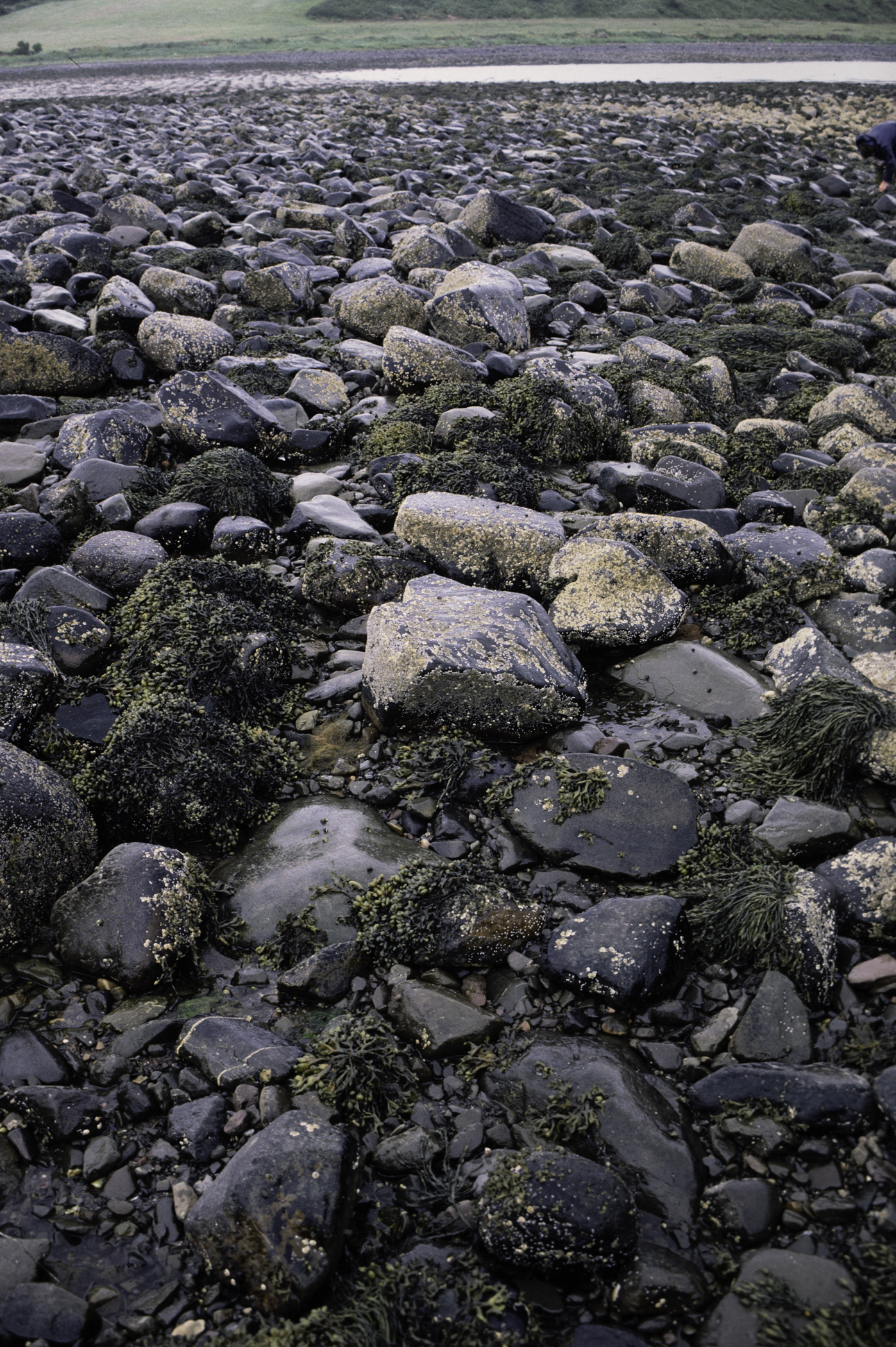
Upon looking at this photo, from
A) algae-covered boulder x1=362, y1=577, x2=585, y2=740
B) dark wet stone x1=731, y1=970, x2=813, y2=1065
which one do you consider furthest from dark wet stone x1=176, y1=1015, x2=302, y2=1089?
algae-covered boulder x1=362, y1=577, x2=585, y2=740

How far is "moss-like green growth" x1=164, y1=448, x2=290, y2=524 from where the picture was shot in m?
6.79

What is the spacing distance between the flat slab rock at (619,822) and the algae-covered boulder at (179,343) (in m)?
6.63

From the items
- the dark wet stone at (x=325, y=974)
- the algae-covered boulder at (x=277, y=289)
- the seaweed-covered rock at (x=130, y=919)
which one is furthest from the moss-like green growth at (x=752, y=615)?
the algae-covered boulder at (x=277, y=289)

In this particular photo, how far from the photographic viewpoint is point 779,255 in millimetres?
13195

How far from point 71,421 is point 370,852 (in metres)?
5.27

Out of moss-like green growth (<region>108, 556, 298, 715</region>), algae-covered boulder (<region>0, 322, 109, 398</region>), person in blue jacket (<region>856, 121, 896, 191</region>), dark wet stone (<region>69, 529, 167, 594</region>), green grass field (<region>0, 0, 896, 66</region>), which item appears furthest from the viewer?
green grass field (<region>0, 0, 896, 66</region>)

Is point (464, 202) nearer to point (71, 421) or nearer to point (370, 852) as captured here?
point (71, 421)

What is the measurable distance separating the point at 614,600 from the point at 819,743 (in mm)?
1575

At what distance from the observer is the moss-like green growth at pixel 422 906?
3.86 m

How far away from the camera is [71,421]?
24.7ft

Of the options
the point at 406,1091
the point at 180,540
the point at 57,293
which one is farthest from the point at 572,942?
the point at 57,293

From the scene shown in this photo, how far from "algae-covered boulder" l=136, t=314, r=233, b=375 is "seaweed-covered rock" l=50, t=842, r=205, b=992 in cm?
656

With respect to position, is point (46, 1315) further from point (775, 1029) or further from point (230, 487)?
point (230, 487)

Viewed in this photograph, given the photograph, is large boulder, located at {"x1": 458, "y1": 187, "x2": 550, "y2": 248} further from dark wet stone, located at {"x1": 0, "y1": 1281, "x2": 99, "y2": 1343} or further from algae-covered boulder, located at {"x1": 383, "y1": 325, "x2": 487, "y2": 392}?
dark wet stone, located at {"x1": 0, "y1": 1281, "x2": 99, "y2": 1343}
